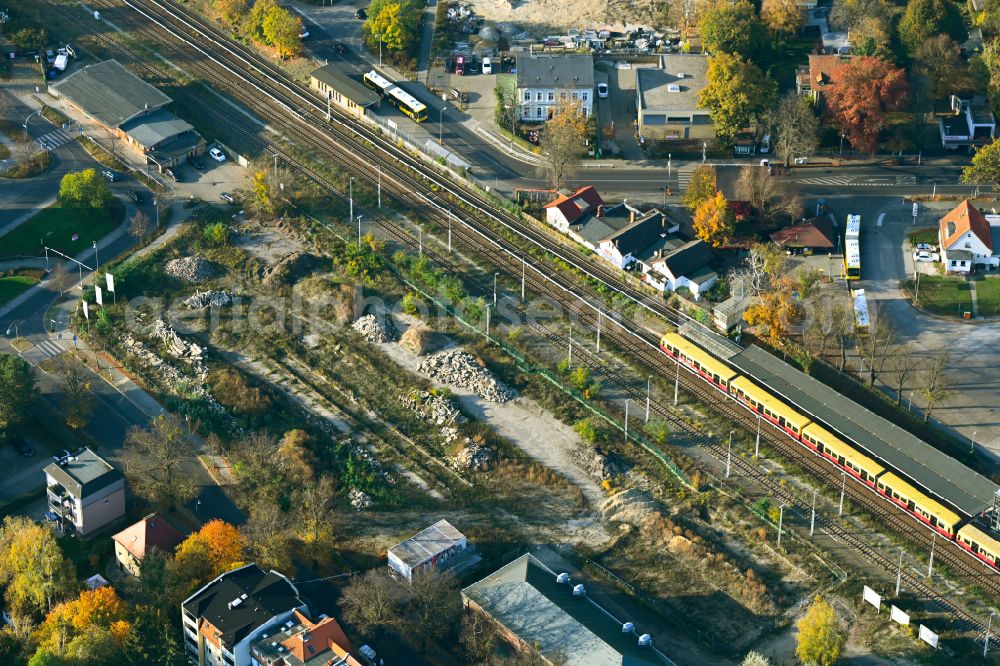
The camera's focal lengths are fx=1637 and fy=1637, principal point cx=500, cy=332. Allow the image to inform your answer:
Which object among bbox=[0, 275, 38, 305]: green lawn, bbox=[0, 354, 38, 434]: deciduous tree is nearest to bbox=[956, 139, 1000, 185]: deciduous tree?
bbox=[0, 275, 38, 305]: green lawn

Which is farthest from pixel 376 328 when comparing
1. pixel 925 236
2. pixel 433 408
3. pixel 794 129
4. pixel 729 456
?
pixel 925 236

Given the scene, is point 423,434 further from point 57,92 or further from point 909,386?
point 57,92

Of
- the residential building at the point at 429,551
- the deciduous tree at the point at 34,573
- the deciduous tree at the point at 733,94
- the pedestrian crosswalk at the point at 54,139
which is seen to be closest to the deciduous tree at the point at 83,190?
the pedestrian crosswalk at the point at 54,139

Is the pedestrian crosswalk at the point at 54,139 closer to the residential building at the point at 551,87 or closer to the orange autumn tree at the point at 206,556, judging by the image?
the residential building at the point at 551,87

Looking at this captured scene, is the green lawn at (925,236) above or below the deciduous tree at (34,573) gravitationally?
above

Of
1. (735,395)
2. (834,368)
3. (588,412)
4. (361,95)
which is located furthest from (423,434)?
(361,95)

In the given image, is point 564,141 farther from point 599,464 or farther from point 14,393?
point 14,393
